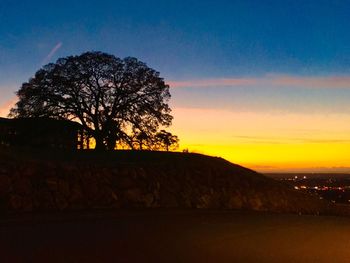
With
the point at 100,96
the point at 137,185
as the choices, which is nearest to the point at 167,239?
the point at 137,185

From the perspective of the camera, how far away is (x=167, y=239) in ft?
41.0

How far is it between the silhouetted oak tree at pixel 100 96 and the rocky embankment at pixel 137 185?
29.5 feet

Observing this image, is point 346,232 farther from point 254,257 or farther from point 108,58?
point 108,58

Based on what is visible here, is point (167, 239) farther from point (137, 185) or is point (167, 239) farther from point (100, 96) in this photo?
point (100, 96)

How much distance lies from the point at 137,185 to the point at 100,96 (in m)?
18.6

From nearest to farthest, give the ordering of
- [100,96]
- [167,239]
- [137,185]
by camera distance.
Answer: [167,239] → [137,185] → [100,96]

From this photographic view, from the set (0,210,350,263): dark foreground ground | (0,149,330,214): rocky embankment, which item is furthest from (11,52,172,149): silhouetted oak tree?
(0,210,350,263): dark foreground ground

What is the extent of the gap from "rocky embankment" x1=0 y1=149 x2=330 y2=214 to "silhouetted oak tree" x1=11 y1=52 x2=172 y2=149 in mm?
9001

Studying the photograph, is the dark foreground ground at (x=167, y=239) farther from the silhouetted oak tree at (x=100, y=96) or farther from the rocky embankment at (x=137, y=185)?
the silhouetted oak tree at (x=100, y=96)

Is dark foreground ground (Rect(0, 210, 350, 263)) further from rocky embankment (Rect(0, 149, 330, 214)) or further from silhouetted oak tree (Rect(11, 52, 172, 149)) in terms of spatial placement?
silhouetted oak tree (Rect(11, 52, 172, 149))

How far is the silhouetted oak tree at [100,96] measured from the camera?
3825 cm

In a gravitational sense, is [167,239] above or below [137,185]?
below

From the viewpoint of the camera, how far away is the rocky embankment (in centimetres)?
1841

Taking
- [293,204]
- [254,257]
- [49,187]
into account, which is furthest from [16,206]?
[293,204]
